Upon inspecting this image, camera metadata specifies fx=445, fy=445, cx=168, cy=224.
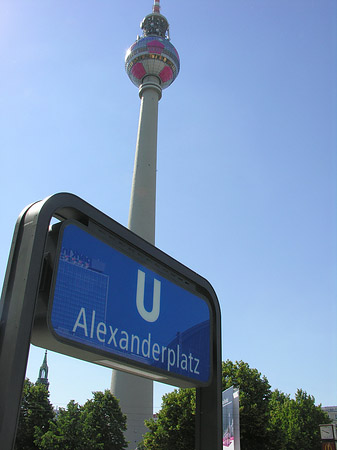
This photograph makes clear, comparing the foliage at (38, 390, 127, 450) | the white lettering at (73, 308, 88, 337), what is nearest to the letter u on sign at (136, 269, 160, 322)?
the white lettering at (73, 308, 88, 337)

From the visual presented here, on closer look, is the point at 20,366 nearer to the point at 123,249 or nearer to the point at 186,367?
the point at 123,249

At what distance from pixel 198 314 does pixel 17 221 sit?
2.67 m

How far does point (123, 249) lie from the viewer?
4.61 metres

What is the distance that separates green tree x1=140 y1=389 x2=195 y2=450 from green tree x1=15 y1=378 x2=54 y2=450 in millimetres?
9522

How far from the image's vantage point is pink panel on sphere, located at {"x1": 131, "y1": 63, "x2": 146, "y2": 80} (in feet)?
200

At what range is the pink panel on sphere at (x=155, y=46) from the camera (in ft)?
198

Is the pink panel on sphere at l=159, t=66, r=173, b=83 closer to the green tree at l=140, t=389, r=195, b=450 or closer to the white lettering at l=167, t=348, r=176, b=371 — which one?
the green tree at l=140, t=389, r=195, b=450

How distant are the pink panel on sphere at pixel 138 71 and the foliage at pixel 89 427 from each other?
1643 inches

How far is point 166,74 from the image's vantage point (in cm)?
6162

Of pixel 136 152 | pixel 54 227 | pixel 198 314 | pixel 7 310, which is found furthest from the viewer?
pixel 136 152

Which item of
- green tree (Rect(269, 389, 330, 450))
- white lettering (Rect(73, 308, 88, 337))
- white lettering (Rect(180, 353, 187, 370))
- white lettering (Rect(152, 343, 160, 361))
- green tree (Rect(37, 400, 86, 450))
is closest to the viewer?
white lettering (Rect(73, 308, 88, 337))

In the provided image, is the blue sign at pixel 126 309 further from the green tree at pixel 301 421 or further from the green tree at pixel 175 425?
the green tree at pixel 301 421

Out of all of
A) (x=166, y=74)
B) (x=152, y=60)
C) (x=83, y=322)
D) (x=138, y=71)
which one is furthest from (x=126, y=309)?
(x=166, y=74)

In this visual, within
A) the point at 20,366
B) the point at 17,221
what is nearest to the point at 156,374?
the point at 20,366
